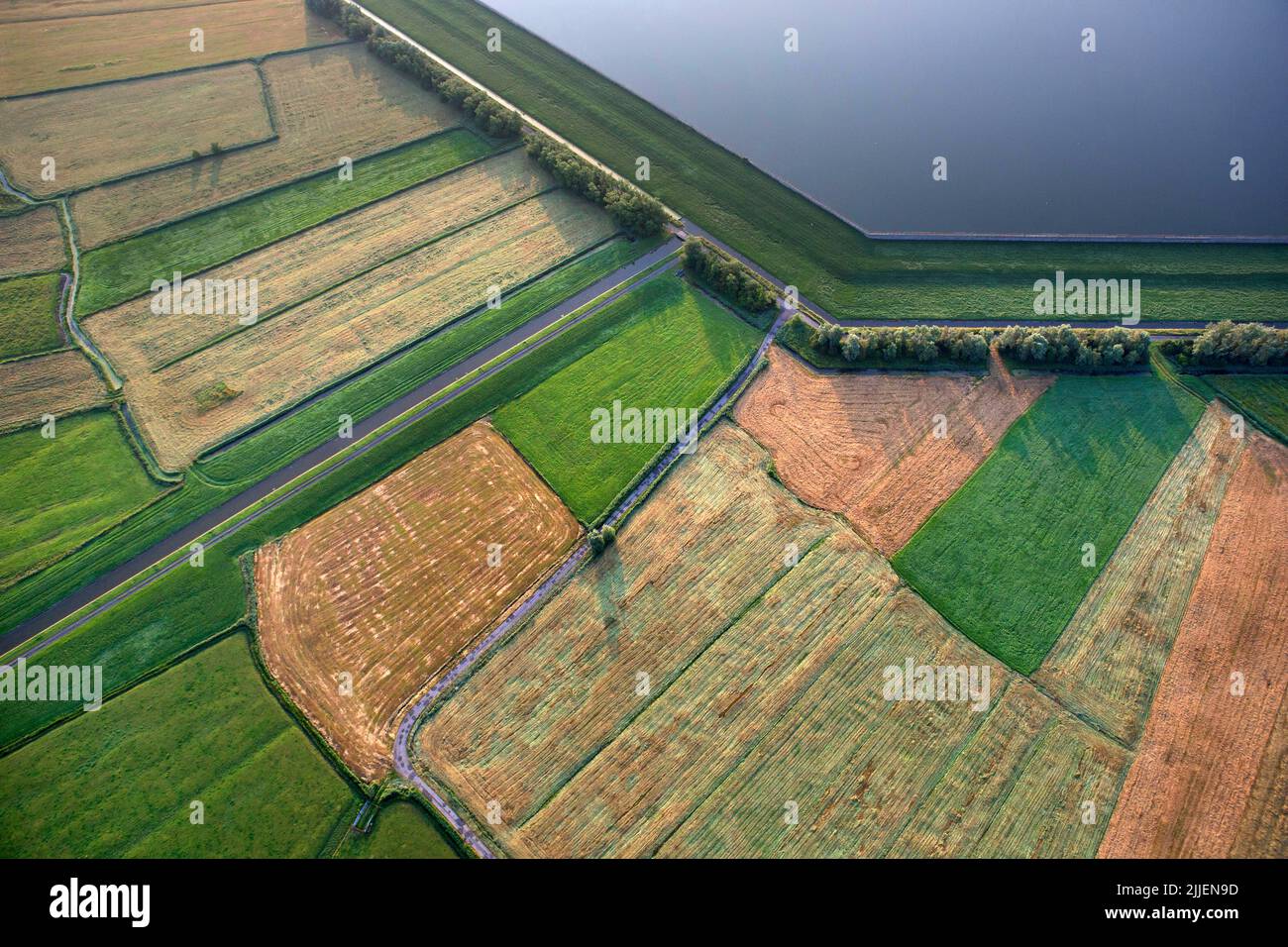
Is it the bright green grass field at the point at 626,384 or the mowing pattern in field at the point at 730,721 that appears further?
the bright green grass field at the point at 626,384

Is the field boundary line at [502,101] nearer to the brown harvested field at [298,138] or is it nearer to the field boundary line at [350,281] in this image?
the brown harvested field at [298,138]

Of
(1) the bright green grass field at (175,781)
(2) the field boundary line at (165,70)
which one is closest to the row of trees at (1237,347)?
(1) the bright green grass field at (175,781)

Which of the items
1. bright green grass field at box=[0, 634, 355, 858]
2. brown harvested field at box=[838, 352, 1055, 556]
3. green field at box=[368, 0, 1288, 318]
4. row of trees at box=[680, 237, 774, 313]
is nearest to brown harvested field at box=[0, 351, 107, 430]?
bright green grass field at box=[0, 634, 355, 858]

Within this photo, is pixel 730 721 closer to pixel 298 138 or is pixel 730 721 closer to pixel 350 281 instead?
pixel 350 281

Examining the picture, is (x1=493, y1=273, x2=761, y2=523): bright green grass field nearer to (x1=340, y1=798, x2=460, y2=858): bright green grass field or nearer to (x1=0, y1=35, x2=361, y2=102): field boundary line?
(x1=340, y1=798, x2=460, y2=858): bright green grass field

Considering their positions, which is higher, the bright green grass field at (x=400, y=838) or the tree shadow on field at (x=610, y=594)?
the tree shadow on field at (x=610, y=594)

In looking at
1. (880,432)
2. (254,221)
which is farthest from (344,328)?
(880,432)

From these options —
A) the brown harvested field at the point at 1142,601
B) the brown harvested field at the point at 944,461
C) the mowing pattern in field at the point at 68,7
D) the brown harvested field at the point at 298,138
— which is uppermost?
the mowing pattern in field at the point at 68,7
